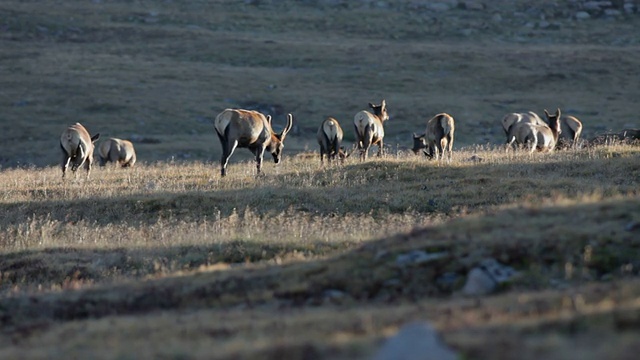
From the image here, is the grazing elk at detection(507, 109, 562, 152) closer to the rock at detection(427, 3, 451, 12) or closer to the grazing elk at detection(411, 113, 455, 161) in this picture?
the grazing elk at detection(411, 113, 455, 161)

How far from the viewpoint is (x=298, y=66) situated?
188 ft

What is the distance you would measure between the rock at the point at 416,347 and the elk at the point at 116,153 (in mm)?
25956

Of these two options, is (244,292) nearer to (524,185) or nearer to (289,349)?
(289,349)

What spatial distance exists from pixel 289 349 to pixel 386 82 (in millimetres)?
46293

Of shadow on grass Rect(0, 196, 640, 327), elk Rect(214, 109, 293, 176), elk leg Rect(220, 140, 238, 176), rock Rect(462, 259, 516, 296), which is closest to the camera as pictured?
rock Rect(462, 259, 516, 296)

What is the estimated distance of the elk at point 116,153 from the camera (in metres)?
31.9

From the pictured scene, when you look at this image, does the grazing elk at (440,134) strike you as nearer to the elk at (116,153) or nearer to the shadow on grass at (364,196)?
the shadow on grass at (364,196)

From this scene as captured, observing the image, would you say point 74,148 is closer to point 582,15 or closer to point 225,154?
point 225,154

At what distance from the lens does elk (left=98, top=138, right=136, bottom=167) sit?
3191 cm

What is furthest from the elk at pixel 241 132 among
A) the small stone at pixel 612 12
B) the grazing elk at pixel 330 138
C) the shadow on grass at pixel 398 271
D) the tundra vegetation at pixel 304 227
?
the small stone at pixel 612 12

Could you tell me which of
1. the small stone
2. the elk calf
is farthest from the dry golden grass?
the small stone

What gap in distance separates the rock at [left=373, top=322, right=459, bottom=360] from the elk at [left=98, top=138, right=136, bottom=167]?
2596cm

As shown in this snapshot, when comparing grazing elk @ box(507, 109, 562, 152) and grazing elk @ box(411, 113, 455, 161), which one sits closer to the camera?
grazing elk @ box(411, 113, 455, 161)

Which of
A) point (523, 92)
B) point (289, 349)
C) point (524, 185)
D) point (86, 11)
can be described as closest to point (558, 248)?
point (289, 349)
